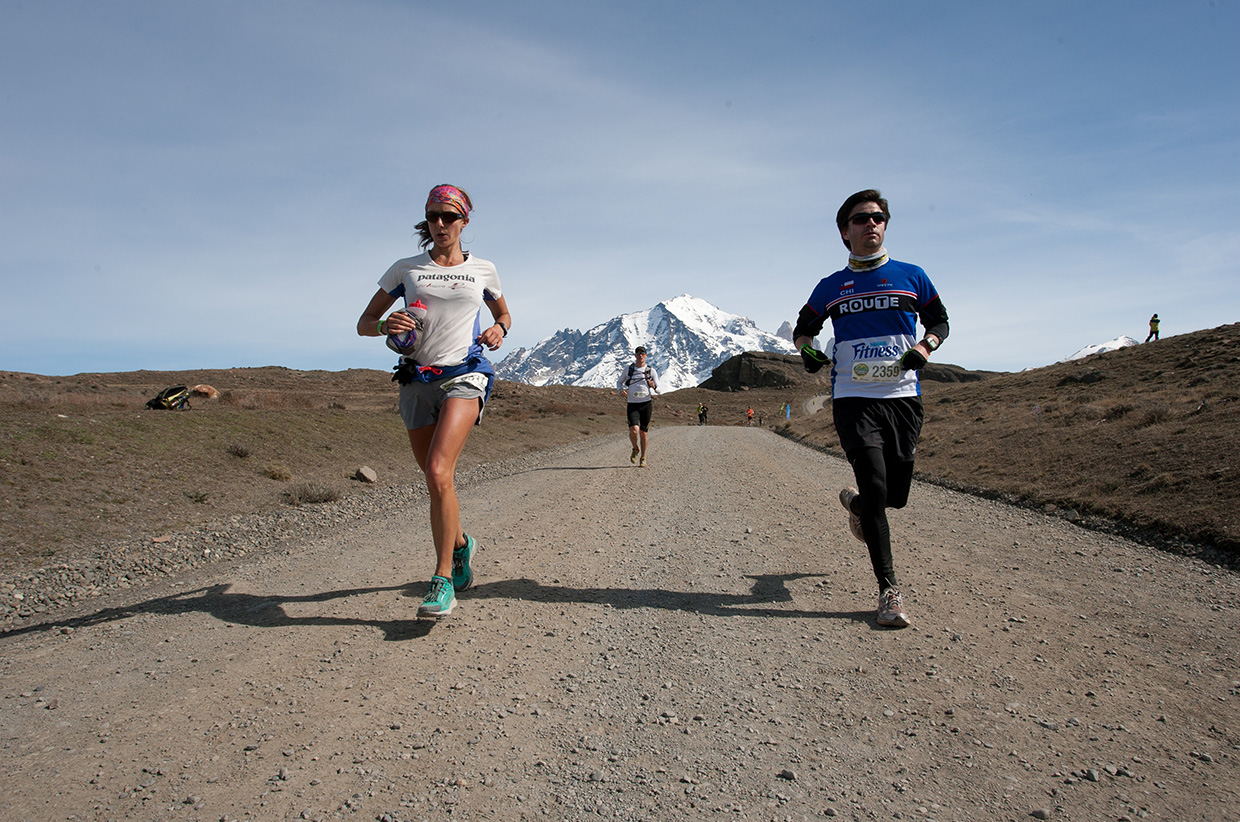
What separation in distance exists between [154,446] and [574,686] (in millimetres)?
9327

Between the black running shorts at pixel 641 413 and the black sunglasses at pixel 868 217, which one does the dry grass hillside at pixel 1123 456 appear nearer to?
the black sunglasses at pixel 868 217

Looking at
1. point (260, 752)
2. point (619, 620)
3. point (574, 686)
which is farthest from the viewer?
point (619, 620)

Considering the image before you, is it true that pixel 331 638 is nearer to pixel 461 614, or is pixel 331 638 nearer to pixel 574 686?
pixel 461 614

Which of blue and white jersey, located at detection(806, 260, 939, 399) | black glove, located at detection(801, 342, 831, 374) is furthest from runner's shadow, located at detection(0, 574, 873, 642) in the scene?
black glove, located at detection(801, 342, 831, 374)

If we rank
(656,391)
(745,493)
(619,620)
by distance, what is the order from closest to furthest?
(619,620) → (745,493) → (656,391)

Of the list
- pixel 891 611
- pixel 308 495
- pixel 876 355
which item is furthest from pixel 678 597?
pixel 308 495

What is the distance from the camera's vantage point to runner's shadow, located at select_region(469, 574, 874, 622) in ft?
13.4

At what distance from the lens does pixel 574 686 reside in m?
3.02

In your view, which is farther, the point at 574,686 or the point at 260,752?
the point at 574,686

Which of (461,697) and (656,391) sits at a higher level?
(656,391)

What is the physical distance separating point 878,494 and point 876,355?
2.89 feet

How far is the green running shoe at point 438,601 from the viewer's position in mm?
3746

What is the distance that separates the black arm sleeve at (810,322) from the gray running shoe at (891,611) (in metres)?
1.76

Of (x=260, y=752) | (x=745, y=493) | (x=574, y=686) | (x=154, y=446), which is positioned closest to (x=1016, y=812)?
(x=574, y=686)
